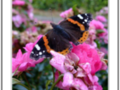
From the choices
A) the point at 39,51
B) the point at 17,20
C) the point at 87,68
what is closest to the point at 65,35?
the point at 39,51

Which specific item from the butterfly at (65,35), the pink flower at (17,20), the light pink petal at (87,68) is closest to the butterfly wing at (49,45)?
the butterfly at (65,35)

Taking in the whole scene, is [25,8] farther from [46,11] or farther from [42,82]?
[46,11]

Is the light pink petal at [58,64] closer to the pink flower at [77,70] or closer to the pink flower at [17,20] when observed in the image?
the pink flower at [77,70]

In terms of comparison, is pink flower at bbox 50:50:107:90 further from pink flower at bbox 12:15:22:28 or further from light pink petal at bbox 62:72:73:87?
pink flower at bbox 12:15:22:28

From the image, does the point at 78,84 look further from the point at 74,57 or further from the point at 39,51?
the point at 39,51

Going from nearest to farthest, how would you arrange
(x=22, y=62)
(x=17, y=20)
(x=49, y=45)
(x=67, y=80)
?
1. (x=67, y=80)
2. (x=22, y=62)
3. (x=49, y=45)
4. (x=17, y=20)

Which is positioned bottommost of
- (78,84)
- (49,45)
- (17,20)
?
(78,84)
